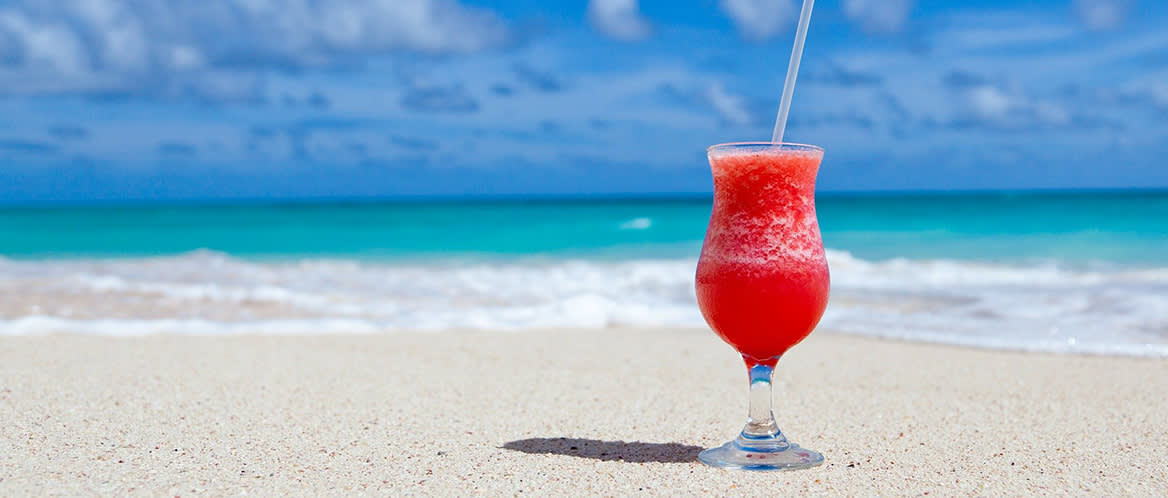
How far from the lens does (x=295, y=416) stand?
3.45 meters

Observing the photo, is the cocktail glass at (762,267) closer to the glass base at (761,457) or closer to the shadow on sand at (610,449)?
the glass base at (761,457)

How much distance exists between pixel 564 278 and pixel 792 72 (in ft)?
29.5

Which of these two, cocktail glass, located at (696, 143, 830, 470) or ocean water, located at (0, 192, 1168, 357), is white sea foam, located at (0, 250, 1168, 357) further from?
cocktail glass, located at (696, 143, 830, 470)

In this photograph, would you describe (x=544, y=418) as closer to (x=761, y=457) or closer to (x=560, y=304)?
(x=761, y=457)

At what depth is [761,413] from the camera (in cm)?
274

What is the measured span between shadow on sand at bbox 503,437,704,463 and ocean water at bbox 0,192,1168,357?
313 cm

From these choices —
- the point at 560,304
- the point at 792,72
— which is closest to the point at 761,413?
the point at 792,72

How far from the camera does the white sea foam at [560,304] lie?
609 centimetres

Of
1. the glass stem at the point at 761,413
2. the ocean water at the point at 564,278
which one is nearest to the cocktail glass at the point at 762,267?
the glass stem at the point at 761,413

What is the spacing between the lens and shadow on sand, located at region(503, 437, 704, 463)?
2.86m

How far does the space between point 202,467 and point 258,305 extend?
5.10m

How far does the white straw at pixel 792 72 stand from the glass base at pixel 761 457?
831 mm

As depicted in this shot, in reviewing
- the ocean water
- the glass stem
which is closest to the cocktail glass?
the glass stem

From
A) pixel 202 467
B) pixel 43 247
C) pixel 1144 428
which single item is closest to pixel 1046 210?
pixel 43 247
